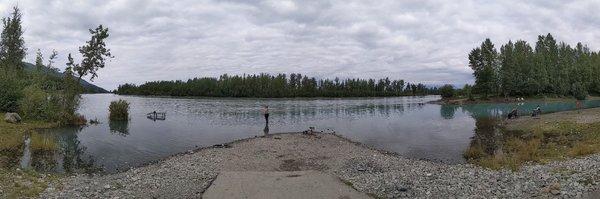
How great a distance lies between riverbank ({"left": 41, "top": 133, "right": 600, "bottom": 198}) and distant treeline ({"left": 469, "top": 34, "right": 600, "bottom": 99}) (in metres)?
114

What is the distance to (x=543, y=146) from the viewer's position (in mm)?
32031

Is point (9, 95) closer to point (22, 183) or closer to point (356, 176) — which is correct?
point (22, 183)

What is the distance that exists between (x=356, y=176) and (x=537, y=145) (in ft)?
58.8

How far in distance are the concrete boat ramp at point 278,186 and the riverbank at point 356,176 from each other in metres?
0.70

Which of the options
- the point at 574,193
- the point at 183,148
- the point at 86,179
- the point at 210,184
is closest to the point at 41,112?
the point at 183,148

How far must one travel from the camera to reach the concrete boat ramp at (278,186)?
56.2 feet

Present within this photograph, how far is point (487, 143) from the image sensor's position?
37.3 meters

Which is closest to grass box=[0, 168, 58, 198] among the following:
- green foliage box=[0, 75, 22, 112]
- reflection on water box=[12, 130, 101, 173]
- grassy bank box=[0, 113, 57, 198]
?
grassy bank box=[0, 113, 57, 198]

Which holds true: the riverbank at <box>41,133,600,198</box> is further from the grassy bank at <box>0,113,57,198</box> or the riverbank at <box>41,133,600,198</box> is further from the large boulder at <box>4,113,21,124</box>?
the large boulder at <box>4,113,21,124</box>

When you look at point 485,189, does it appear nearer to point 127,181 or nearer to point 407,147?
point 127,181

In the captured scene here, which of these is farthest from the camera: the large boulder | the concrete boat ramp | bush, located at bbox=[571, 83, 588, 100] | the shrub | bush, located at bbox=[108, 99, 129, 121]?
bush, located at bbox=[571, 83, 588, 100]

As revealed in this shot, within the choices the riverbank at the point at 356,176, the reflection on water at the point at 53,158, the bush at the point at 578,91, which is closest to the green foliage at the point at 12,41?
the reflection on water at the point at 53,158

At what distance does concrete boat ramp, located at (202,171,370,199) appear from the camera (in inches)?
675

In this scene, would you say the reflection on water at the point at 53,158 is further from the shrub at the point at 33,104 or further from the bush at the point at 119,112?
the bush at the point at 119,112
